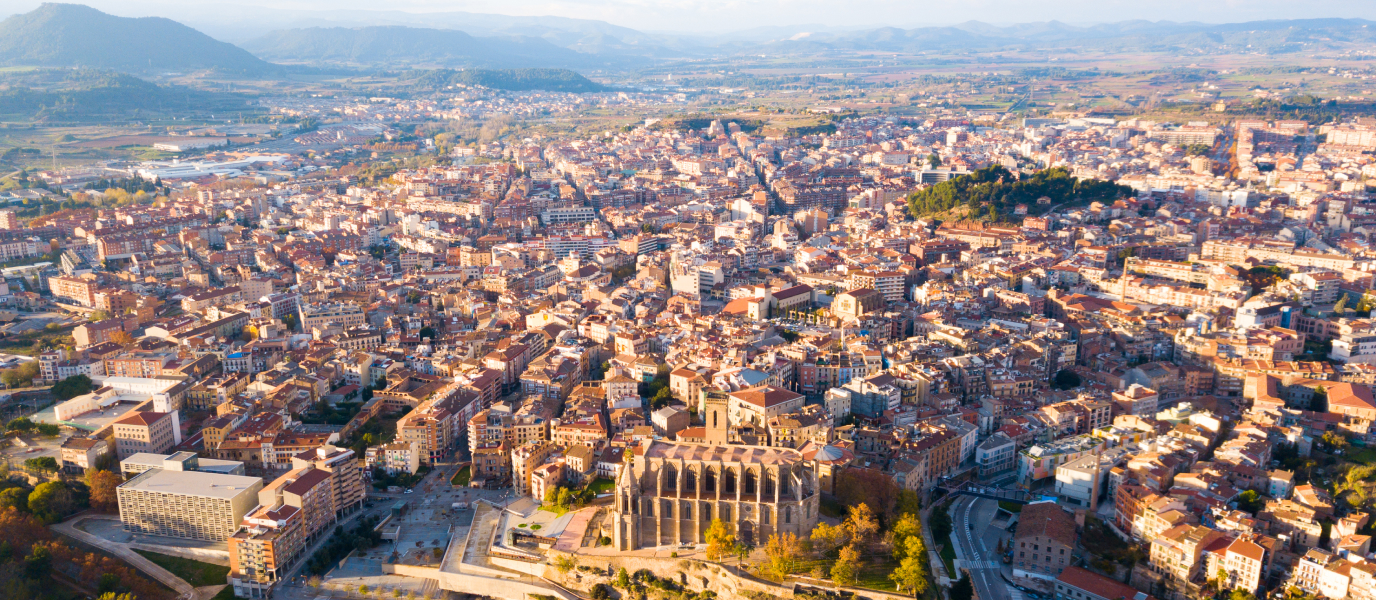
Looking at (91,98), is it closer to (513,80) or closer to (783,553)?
(513,80)

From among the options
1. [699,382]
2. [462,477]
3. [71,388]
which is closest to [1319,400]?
[699,382]

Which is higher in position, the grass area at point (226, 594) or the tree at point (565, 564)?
the tree at point (565, 564)

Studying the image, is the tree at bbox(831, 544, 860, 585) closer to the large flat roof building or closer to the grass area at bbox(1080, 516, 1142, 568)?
the grass area at bbox(1080, 516, 1142, 568)

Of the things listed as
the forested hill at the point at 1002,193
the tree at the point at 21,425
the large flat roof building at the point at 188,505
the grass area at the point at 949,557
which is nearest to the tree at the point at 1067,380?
the grass area at the point at 949,557

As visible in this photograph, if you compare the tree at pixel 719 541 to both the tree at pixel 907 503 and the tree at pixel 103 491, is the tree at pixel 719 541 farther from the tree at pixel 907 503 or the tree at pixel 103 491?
the tree at pixel 103 491

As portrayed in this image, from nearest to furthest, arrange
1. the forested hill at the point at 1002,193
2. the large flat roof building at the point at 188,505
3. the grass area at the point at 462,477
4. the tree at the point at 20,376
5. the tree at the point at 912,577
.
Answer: the tree at the point at 912,577
the large flat roof building at the point at 188,505
the grass area at the point at 462,477
the tree at the point at 20,376
the forested hill at the point at 1002,193
